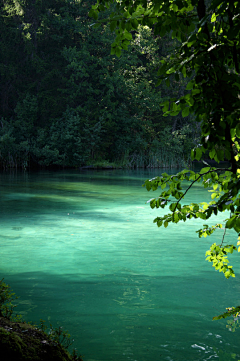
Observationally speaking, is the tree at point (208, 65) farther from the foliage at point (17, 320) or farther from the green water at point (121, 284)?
the green water at point (121, 284)

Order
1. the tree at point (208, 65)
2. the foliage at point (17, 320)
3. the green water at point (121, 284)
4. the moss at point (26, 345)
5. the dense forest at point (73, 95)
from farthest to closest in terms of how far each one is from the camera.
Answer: the dense forest at point (73, 95)
the green water at point (121, 284)
the foliage at point (17, 320)
the moss at point (26, 345)
the tree at point (208, 65)

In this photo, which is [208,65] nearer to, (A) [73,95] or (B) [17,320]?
(B) [17,320]

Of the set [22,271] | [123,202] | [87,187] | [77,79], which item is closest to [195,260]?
[22,271]

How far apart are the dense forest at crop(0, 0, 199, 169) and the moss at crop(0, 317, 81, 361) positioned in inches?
1144

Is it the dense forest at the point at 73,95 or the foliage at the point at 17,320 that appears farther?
the dense forest at the point at 73,95

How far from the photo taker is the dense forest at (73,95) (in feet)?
109

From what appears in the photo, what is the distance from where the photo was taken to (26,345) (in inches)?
109

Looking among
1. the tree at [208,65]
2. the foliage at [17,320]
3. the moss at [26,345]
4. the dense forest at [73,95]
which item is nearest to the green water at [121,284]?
the foliage at [17,320]

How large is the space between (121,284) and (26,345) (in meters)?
3.36

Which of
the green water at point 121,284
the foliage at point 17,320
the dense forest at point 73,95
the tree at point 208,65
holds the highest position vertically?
the dense forest at point 73,95

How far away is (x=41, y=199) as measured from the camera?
15438mm

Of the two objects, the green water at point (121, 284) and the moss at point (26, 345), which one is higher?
the moss at point (26, 345)

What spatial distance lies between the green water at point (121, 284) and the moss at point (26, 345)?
3.48 feet

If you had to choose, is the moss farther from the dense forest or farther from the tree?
the dense forest
